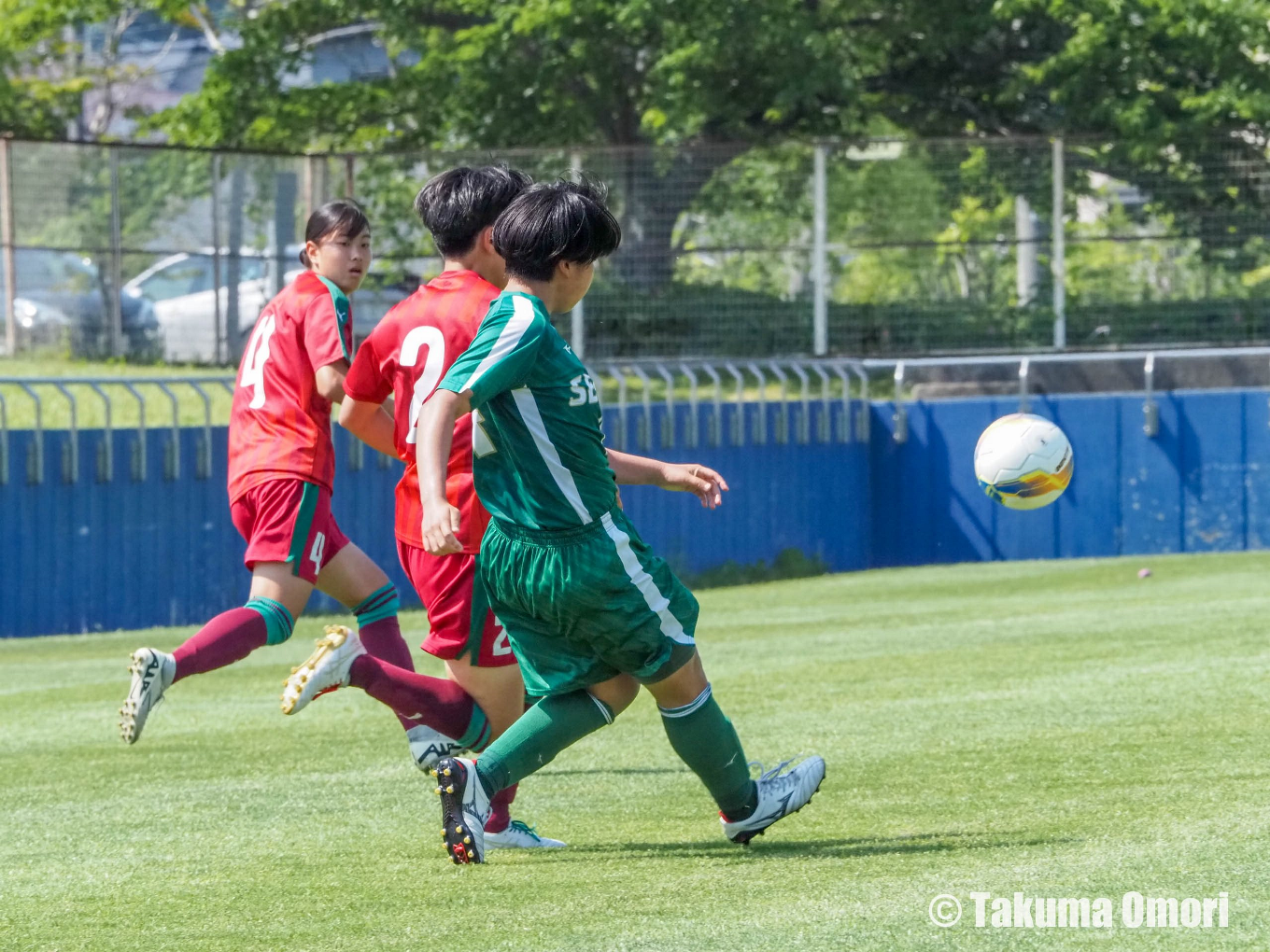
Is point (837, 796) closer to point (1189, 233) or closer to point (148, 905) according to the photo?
point (148, 905)

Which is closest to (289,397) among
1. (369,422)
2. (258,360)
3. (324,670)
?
(258,360)

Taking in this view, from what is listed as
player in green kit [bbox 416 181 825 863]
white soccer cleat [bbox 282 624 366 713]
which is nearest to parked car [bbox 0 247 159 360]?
white soccer cleat [bbox 282 624 366 713]

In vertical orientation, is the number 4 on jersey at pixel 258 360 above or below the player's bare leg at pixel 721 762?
above

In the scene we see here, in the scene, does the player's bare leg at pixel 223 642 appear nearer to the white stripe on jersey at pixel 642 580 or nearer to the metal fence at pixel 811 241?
the white stripe on jersey at pixel 642 580

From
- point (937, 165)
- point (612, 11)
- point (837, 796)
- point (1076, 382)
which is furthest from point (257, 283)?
point (837, 796)

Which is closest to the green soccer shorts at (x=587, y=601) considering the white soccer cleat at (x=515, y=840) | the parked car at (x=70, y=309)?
the white soccer cleat at (x=515, y=840)

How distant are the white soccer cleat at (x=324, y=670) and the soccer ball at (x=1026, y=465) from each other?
3.95m

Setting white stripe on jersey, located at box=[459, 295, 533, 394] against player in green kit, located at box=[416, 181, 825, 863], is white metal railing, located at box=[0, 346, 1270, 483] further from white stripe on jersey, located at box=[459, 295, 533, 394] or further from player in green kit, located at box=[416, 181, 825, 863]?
white stripe on jersey, located at box=[459, 295, 533, 394]

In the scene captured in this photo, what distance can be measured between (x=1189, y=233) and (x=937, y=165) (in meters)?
2.71

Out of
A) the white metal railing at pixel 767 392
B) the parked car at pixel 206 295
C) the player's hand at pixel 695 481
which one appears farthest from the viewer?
the parked car at pixel 206 295

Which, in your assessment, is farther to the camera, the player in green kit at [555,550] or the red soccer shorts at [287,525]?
the red soccer shorts at [287,525]

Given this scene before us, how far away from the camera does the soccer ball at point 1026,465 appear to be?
329 inches

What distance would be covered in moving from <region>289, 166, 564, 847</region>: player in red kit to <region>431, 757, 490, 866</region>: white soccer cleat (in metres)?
0.51

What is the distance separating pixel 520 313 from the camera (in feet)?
15.5
